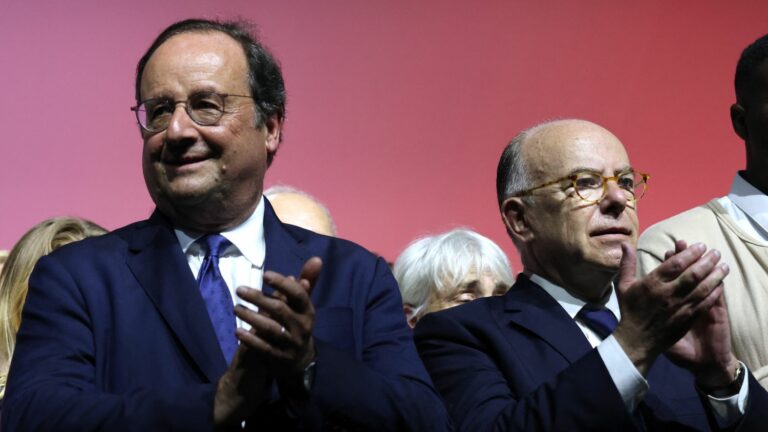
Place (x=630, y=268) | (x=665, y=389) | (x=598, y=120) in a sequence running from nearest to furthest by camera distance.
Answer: (x=630, y=268) → (x=665, y=389) → (x=598, y=120)

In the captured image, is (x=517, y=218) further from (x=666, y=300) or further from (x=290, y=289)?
(x=290, y=289)

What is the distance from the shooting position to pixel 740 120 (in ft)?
8.83

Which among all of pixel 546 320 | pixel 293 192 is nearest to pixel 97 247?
pixel 546 320

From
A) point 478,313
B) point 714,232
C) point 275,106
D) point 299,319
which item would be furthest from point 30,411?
point 714,232

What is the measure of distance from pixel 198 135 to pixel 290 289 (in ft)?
1.81

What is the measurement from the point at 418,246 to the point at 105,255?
4.93 ft

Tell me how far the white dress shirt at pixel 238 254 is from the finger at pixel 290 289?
0.39 metres

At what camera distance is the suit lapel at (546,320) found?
2.29 meters

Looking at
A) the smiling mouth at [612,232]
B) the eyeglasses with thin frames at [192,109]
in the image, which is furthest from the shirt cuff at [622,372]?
the eyeglasses with thin frames at [192,109]

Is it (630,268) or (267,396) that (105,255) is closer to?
(267,396)

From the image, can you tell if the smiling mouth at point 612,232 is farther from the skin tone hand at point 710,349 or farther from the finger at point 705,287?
the finger at point 705,287

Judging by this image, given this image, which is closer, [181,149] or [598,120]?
[181,149]

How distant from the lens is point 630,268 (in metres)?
2.00

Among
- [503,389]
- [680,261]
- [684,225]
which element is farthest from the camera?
[684,225]
